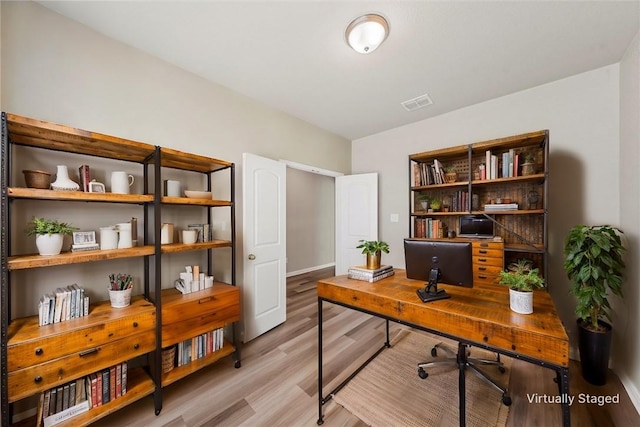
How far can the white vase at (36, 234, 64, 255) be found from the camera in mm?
1404

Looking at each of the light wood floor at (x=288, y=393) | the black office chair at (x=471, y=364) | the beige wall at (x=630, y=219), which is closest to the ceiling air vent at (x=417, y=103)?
the beige wall at (x=630, y=219)

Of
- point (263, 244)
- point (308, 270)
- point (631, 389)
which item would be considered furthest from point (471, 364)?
point (308, 270)

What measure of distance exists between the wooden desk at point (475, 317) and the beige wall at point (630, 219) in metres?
1.19

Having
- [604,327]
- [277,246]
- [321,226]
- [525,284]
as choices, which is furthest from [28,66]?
[321,226]

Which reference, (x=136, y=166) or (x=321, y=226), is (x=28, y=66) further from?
(x=321, y=226)

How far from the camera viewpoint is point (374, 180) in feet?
12.6

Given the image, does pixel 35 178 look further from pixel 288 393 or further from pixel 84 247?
pixel 288 393

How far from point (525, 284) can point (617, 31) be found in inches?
88.1

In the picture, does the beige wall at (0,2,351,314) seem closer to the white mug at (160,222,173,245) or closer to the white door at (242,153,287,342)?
the white door at (242,153,287,342)

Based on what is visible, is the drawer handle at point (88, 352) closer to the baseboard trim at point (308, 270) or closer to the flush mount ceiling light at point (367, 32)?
the flush mount ceiling light at point (367, 32)

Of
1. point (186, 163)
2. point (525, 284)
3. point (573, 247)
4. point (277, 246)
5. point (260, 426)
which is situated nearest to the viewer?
point (525, 284)

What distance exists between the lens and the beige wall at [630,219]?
1800mm

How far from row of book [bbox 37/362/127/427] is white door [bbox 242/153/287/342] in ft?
3.65

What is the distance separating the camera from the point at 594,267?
5.96 ft
